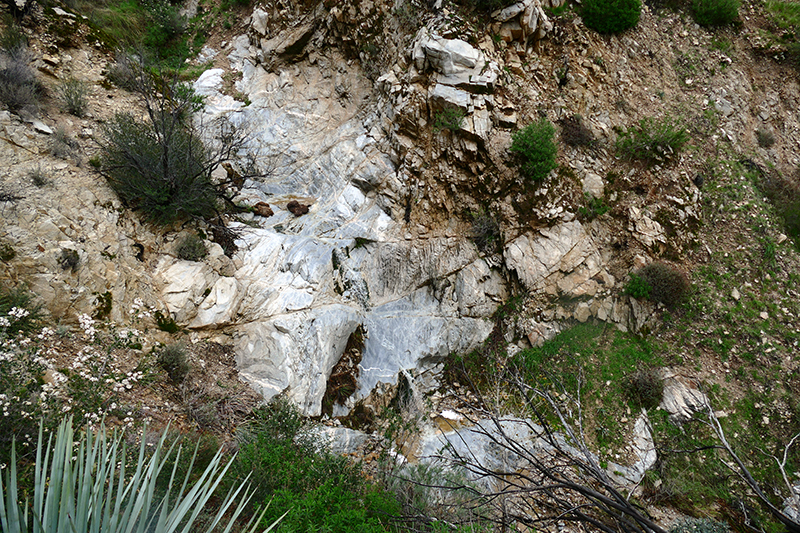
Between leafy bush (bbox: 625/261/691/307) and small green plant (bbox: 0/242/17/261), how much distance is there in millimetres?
10504

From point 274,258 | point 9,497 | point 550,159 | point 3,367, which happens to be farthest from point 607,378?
point 3,367

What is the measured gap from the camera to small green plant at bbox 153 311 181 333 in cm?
549

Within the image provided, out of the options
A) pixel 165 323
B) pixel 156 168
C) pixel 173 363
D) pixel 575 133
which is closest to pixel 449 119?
pixel 575 133

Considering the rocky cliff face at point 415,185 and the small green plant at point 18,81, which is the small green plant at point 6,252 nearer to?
the rocky cliff face at point 415,185

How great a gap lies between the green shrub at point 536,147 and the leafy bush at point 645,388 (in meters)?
4.56

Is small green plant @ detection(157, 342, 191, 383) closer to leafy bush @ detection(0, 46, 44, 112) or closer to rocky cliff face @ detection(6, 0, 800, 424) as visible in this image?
rocky cliff face @ detection(6, 0, 800, 424)

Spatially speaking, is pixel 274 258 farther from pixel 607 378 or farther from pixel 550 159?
pixel 607 378

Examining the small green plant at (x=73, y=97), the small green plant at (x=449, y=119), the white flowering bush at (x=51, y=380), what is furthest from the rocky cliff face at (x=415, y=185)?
the white flowering bush at (x=51, y=380)

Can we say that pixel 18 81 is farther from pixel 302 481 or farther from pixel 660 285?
pixel 660 285

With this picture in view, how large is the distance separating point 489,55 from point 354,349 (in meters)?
7.19

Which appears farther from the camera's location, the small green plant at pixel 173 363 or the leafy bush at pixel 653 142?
the leafy bush at pixel 653 142

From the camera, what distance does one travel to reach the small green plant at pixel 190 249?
619 cm

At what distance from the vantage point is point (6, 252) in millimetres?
4520

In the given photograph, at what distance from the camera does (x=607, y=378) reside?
23.1 ft
